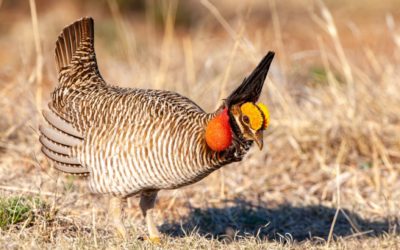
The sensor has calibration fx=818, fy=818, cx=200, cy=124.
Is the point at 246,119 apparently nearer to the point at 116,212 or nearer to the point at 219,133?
the point at 219,133

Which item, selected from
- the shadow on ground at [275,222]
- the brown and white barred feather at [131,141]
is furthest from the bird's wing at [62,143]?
the shadow on ground at [275,222]

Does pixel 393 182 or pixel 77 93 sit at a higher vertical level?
pixel 77 93

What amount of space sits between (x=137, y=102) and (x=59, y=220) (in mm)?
827

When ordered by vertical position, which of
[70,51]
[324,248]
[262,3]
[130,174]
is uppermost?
[262,3]

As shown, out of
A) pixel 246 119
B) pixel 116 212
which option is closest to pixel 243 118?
pixel 246 119

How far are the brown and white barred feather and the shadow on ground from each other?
0.99m

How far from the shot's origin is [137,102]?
4758 mm

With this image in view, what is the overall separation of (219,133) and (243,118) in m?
0.16

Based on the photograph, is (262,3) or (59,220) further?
(262,3)

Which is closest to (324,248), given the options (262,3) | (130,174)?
(130,174)

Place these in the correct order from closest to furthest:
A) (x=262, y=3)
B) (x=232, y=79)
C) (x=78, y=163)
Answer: (x=78, y=163), (x=232, y=79), (x=262, y=3)

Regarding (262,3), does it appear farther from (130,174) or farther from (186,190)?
(130,174)

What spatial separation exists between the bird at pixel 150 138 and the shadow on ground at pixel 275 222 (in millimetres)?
827

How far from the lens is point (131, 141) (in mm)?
4582
